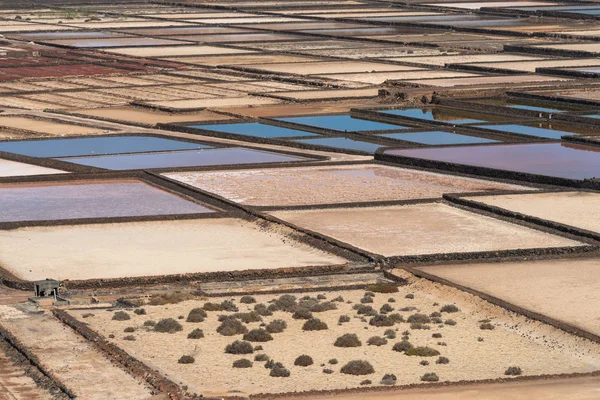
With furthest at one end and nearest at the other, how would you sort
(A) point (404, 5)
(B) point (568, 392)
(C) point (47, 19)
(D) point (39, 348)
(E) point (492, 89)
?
(A) point (404, 5), (C) point (47, 19), (E) point (492, 89), (D) point (39, 348), (B) point (568, 392)

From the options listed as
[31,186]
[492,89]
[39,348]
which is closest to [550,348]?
[39,348]

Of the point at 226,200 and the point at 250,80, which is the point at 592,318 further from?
the point at 250,80

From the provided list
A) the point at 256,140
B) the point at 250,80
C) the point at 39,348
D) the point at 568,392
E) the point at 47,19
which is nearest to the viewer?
the point at 568,392

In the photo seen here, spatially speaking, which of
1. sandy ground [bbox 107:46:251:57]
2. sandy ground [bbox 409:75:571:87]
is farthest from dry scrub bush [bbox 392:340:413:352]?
sandy ground [bbox 107:46:251:57]

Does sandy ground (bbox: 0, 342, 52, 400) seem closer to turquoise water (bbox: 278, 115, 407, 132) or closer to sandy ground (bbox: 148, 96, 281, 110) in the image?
turquoise water (bbox: 278, 115, 407, 132)

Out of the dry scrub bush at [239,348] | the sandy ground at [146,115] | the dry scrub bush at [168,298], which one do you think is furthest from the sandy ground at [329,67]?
the dry scrub bush at [239,348]

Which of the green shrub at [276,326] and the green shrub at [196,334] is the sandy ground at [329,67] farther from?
the green shrub at [196,334]

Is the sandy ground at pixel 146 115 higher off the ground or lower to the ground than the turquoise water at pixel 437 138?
higher
